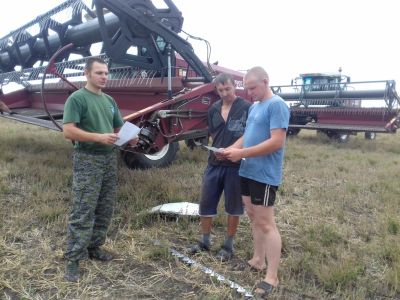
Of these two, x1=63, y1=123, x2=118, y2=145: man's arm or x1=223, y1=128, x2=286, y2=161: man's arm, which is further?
x1=63, y1=123, x2=118, y2=145: man's arm

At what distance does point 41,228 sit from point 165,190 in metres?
1.53

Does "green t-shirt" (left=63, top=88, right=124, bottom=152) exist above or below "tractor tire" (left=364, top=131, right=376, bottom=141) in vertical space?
above

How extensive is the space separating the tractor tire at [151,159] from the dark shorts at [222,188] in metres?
2.51

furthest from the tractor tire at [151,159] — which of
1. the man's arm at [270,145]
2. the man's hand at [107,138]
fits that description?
the man's arm at [270,145]

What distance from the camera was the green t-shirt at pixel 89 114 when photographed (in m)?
2.99

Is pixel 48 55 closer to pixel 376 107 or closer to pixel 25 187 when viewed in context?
pixel 25 187

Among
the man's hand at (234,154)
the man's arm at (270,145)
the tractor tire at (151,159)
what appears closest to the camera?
the man's arm at (270,145)

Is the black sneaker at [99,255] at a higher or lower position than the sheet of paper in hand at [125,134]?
lower

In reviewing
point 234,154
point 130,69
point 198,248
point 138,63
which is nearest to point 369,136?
point 130,69

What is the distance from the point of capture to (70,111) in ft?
9.78

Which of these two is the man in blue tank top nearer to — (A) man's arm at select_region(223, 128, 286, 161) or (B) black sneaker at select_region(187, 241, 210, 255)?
(A) man's arm at select_region(223, 128, 286, 161)

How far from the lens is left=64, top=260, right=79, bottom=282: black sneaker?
302cm

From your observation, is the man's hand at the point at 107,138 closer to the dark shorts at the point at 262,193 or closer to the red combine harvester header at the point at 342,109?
the dark shorts at the point at 262,193

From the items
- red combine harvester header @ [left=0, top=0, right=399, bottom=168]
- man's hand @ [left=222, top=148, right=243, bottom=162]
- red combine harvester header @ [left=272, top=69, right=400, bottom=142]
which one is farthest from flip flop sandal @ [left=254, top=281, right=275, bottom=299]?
red combine harvester header @ [left=272, top=69, right=400, bottom=142]
